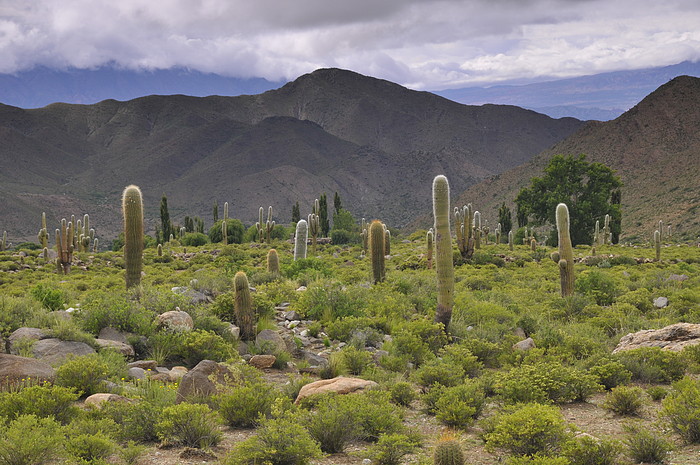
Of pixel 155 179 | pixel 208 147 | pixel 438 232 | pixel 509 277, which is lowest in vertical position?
pixel 509 277

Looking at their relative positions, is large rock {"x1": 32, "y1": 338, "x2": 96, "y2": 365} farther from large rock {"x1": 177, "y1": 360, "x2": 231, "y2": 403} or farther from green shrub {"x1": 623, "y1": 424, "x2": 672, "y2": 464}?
green shrub {"x1": 623, "y1": 424, "x2": 672, "y2": 464}

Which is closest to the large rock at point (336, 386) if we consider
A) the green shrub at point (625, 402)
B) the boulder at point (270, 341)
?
the boulder at point (270, 341)

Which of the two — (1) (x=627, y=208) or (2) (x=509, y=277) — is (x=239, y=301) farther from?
(1) (x=627, y=208)

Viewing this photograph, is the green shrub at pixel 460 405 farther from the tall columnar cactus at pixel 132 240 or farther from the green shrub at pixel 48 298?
the tall columnar cactus at pixel 132 240

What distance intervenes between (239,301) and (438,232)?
181 inches

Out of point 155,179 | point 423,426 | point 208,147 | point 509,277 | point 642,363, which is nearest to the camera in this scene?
point 423,426

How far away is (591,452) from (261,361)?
235 inches

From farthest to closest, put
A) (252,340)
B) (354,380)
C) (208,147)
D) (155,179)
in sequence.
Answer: (208,147) → (155,179) → (252,340) → (354,380)

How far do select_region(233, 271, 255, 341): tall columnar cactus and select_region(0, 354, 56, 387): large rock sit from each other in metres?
4.10

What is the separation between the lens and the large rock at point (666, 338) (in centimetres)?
1102

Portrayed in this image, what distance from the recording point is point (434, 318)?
1332 centimetres

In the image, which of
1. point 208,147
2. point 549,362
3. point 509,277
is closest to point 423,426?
point 549,362

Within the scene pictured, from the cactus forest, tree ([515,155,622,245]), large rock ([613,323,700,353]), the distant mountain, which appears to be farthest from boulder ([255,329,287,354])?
the distant mountain

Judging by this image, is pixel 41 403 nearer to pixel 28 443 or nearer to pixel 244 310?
pixel 28 443
